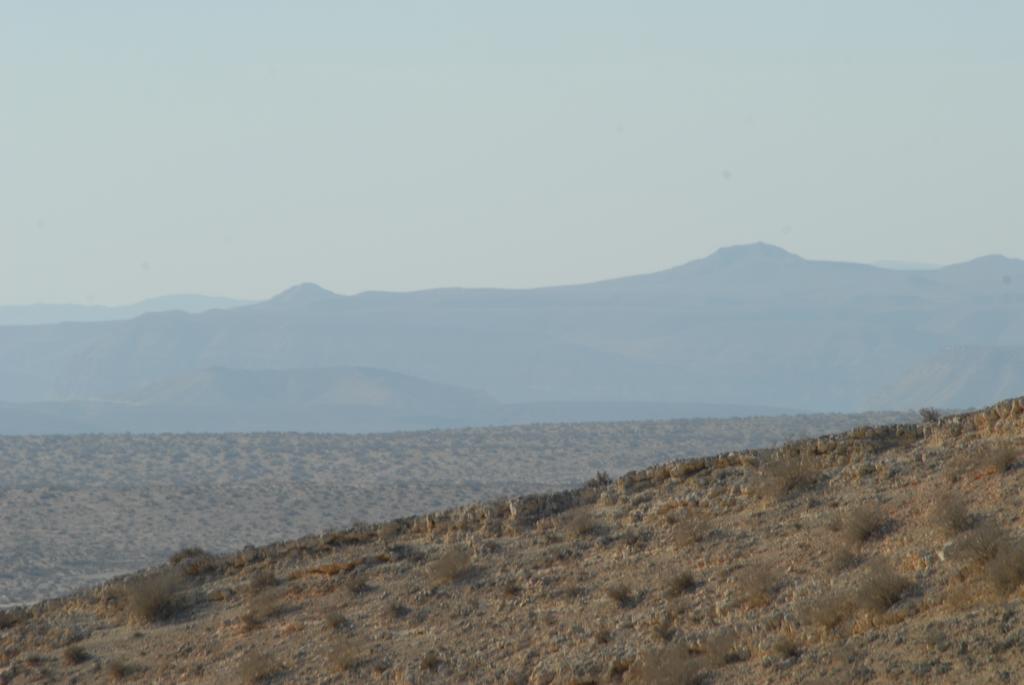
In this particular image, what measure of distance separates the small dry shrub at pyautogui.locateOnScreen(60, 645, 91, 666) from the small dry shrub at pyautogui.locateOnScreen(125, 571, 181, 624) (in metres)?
1.02

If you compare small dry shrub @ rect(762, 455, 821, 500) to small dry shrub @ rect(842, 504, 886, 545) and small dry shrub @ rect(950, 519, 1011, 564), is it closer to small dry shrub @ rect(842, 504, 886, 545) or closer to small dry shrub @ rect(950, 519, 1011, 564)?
small dry shrub @ rect(842, 504, 886, 545)

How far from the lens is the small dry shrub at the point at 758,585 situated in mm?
15016

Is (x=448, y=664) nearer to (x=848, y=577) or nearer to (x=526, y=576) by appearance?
(x=526, y=576)

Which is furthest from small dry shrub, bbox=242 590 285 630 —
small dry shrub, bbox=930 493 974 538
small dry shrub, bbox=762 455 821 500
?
small dry shrub, bbox=930 493 974 538

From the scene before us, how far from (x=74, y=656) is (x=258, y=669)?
3010 mm

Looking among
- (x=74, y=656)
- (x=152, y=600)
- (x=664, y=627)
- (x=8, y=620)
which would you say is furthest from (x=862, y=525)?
(x=8, y=620)

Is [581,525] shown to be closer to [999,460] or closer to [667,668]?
[999,460]

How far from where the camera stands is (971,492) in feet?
53.4

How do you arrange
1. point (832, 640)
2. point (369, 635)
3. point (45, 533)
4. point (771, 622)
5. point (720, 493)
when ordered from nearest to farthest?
point (832, 640), point (771, 622), point (369, 635), point (720, 493), point (45, 533)

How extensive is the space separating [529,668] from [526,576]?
2.82 m

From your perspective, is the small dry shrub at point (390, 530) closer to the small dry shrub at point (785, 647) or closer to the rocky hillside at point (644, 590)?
the rocky hillside at point (644, 590)

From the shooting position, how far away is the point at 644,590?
1633 centimetres

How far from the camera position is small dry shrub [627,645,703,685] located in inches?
520

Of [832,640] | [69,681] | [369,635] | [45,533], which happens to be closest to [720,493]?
[369,635]
